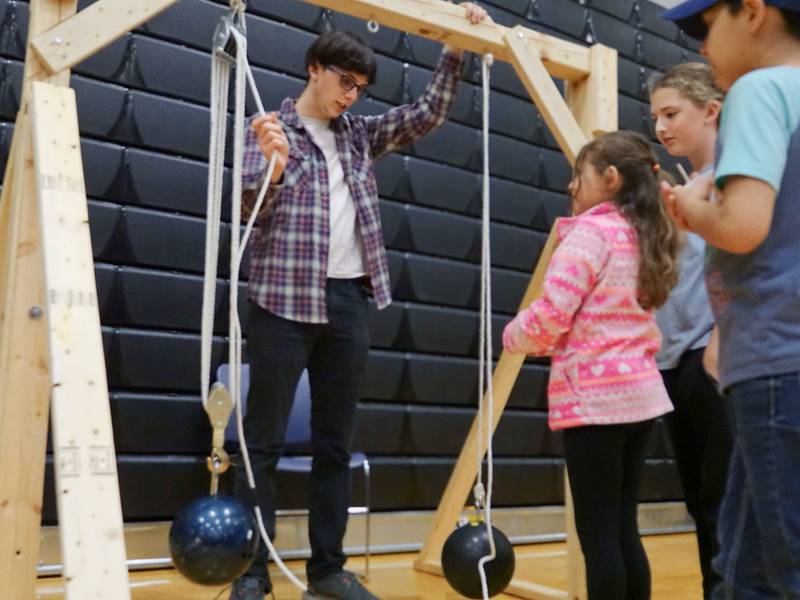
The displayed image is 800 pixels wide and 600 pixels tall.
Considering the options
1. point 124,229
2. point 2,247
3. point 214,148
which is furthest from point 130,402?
point 214,148

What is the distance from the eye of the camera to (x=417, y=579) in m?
2.76

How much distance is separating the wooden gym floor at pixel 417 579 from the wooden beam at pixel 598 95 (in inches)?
57.3

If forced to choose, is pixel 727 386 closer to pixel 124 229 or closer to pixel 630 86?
pixel 124 229

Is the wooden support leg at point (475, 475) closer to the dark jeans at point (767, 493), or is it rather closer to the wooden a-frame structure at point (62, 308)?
the wooden a-frame structure at point (62, 308)

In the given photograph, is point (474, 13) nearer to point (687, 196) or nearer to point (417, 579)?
point (687, 196)

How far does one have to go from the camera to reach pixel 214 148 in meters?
1.77

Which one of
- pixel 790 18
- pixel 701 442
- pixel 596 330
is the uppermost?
pixel 790 18

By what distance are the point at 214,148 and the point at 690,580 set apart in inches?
84.4

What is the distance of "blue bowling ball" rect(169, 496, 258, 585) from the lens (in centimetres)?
148

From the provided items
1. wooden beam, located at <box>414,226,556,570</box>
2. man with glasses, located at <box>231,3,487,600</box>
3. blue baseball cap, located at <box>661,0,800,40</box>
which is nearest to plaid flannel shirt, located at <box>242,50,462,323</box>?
man with glasses, located at <box>231,3,487,600</box>

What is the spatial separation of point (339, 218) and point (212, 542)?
0.98 metres

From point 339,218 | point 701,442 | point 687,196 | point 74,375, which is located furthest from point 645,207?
point 74,375

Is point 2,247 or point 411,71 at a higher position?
point 411,71

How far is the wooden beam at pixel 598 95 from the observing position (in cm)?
267
